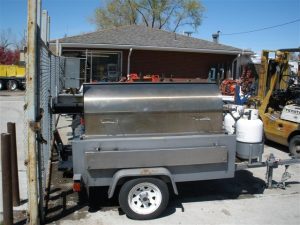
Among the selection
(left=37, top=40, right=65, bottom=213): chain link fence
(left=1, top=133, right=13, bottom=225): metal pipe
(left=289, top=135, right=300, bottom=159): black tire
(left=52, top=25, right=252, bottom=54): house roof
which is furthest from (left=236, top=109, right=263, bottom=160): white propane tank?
(left=52, top=25, right=252, bottom=54): house roof

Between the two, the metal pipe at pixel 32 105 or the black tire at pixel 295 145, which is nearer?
the metal pipe at pixel 32 105

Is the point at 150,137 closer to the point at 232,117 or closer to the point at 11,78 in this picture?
the point at 232,117

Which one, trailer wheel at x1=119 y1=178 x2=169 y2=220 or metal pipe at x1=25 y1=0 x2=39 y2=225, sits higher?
metal pipe at x1=25 y1=0 x2=39 y2=225

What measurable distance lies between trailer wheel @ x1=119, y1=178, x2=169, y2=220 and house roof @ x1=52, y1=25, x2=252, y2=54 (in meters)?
14.2

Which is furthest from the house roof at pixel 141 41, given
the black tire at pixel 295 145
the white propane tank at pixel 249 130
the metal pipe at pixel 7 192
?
the metal pipe at pixel 7 192

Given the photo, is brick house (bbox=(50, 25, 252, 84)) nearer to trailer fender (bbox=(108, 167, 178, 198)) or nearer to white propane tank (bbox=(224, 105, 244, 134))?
white propane tank (bbox=(224, 105, 244, 134))

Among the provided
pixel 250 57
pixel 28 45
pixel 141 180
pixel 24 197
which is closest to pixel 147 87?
pixel 141 180

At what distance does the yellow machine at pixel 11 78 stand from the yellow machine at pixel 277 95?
23.3m

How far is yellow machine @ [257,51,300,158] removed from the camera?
8703mm

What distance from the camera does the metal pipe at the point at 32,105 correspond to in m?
4.04

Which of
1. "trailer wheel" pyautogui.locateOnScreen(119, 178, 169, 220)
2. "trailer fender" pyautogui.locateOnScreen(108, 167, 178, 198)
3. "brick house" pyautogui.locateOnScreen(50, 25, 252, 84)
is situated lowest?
"trailer wheel" pyautogui.locateOnScreen(119, 178, 169, 220)

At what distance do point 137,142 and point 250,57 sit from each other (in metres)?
19.0

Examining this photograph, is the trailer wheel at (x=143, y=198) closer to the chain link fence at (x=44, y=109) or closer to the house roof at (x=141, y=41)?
the chain link fence at (x=44, y=109)

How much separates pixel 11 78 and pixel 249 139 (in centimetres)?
2672
